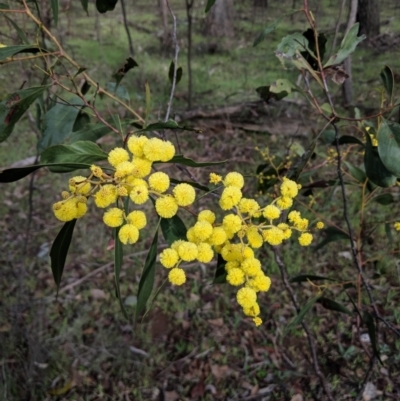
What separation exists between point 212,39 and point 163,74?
175 centimetres

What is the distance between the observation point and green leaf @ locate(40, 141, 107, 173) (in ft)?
1.97

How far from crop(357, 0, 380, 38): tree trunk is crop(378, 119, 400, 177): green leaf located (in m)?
4.99

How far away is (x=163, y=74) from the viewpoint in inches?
194

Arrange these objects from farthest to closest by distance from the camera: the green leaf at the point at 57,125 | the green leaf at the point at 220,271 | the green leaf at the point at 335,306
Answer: the green leaf at the point at 335,306 → the green leaf at the point at 57,125 → the green leaf at the point at 220,271

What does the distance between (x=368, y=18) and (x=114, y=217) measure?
5.58 m

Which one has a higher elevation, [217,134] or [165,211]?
[165,211]

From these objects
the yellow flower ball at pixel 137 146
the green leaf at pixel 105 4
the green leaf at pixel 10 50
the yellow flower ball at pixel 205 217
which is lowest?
the yellow flower ball at pixel 205 217

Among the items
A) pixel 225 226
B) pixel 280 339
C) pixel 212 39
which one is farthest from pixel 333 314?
pixel 212 39

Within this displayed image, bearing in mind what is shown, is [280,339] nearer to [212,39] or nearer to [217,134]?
[217,134]

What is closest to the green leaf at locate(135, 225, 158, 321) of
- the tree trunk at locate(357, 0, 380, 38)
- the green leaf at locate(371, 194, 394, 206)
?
the green leaf at locate(371, 194, 394, 206)

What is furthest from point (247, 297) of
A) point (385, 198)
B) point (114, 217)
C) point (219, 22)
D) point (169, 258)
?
point (219, 22)

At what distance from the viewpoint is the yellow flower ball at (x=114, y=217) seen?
596 mm

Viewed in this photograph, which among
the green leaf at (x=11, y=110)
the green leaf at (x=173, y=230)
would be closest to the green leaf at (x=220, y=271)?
the green leaf at (x=173, y=230)

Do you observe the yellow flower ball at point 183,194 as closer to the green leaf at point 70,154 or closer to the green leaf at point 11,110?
the green leaf at point 70,154
